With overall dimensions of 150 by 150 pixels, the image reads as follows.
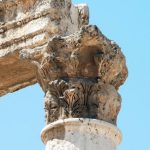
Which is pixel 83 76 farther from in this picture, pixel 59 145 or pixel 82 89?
pixel 59 145

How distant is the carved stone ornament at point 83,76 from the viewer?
392 inches

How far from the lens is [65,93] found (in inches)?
393

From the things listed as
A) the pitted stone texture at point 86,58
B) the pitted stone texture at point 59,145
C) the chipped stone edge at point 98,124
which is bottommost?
the pitted stone texture at point 59,145

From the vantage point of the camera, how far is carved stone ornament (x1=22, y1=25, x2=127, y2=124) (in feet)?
32.6

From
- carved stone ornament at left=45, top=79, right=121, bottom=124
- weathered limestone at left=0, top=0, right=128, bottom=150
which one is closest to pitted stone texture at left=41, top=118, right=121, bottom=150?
weathered limestone at left=0, top=0, right=128, bottom=150

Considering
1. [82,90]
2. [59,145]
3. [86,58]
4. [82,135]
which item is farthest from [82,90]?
[59,145]

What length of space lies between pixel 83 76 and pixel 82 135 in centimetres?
95

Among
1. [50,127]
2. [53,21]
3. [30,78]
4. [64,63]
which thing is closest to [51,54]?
[64,63]

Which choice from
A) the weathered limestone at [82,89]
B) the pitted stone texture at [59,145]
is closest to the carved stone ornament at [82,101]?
the weathered limestone at [82,89]

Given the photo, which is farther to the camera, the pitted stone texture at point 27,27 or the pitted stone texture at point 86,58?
the pitted stone texture at point 27,27

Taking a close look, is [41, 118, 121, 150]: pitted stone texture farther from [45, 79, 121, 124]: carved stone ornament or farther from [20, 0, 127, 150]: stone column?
[45, 79, 121, 124]: carved stone ornament

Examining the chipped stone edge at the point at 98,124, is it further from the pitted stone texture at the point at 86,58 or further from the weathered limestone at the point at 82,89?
the pitted stone texture at the point at 86,58

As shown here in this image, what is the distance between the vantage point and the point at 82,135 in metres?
9.70

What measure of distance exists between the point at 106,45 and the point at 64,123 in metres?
1.28
